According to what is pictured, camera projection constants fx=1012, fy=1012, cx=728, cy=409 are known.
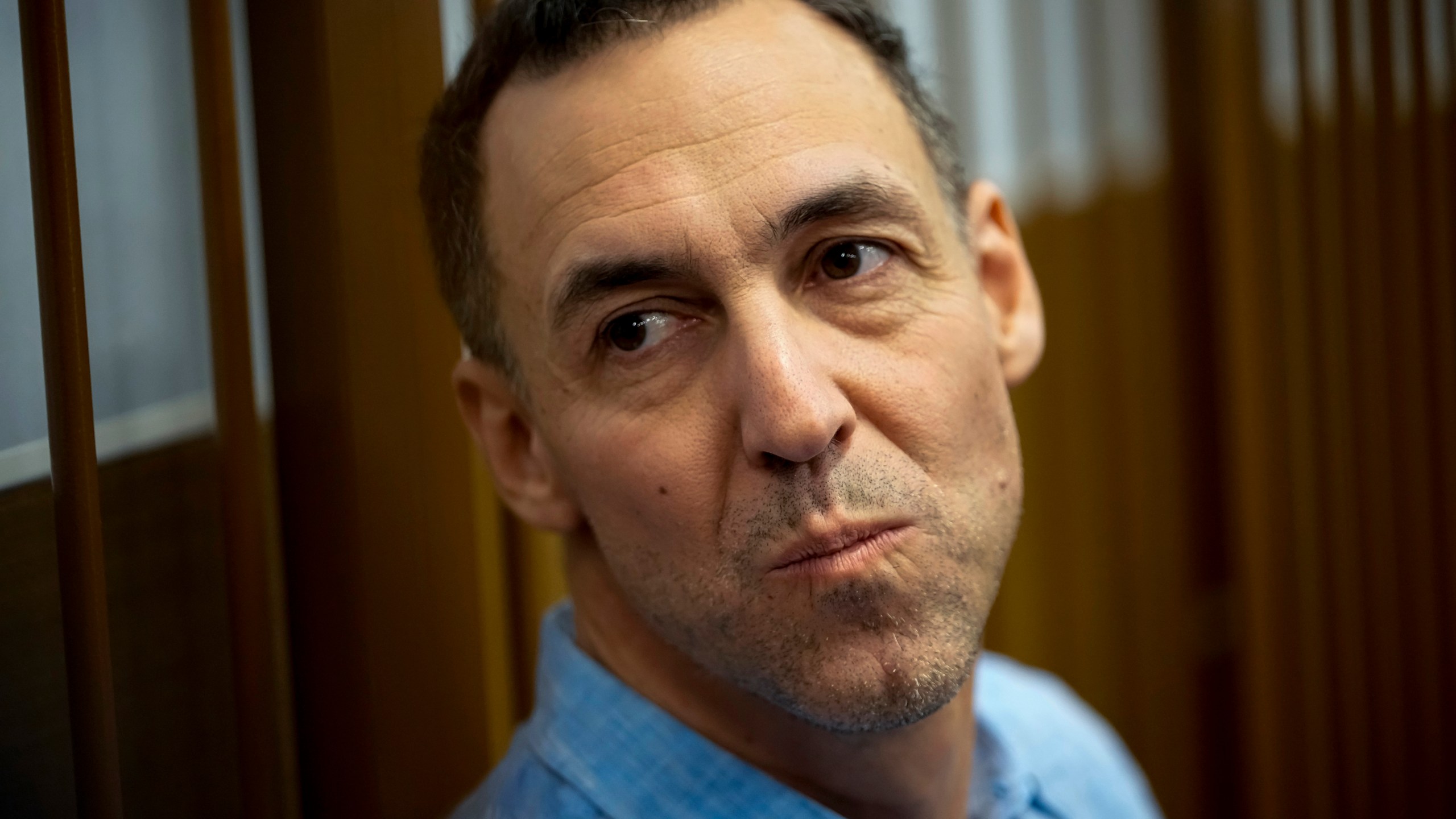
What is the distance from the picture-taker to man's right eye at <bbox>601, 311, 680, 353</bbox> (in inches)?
40.1

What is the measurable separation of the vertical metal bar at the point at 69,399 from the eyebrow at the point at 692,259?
1.48 feet

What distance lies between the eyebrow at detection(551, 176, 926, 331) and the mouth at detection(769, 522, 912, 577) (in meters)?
0.27

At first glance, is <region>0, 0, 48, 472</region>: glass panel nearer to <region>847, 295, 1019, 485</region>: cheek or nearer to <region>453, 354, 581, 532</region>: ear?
<region>453, 354, 581, 532</region>: ear

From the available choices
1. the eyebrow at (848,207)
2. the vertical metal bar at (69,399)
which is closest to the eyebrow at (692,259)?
the eyebrow at (848,207)

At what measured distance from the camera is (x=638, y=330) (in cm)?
103

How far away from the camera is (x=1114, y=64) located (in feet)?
6.73

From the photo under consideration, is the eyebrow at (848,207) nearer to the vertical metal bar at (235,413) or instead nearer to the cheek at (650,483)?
the cheek at (650,483)

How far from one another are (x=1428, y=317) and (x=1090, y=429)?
0.78m

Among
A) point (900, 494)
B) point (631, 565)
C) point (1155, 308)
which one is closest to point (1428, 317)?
point (1155, 308)

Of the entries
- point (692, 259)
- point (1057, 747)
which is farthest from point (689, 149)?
point (1057, 747)

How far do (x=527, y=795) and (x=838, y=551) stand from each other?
0.45 meters

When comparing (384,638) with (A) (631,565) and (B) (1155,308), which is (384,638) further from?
(B) (1155,308)

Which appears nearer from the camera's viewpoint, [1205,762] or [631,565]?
[631,565]

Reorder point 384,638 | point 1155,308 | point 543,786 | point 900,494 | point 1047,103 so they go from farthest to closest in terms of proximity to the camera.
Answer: point 1155,308 < point 1047,103 < point 384,638 < point 543,786 < point 900,494
